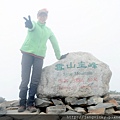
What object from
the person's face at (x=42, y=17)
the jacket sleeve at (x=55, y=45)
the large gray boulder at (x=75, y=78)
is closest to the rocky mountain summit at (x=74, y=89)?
the large gray boulder at (x=75, y=78)

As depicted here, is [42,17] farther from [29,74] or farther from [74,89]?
[74,89]

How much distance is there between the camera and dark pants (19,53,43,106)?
548cm

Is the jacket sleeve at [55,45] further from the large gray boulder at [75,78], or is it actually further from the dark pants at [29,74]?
the dark pants at [29,74]

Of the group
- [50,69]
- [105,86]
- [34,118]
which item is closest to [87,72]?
[105,86]

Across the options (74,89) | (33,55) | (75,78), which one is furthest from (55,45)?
(74,89)

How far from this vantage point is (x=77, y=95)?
571cm

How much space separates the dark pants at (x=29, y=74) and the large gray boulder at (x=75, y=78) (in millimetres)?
301

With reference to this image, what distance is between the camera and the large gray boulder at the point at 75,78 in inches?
227

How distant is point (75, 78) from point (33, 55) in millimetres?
1243

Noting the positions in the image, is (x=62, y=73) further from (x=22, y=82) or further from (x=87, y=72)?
(x=22, y=82)

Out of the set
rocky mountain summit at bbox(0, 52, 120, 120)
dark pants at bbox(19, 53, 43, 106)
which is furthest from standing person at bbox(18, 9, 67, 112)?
rocky mountain summit at bbox(0, 52, 120, 120)

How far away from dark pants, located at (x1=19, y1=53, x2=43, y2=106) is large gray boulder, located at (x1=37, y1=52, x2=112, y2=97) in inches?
11.9

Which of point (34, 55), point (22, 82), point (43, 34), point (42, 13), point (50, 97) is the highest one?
point (42, 13)

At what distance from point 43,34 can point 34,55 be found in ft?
1.99
